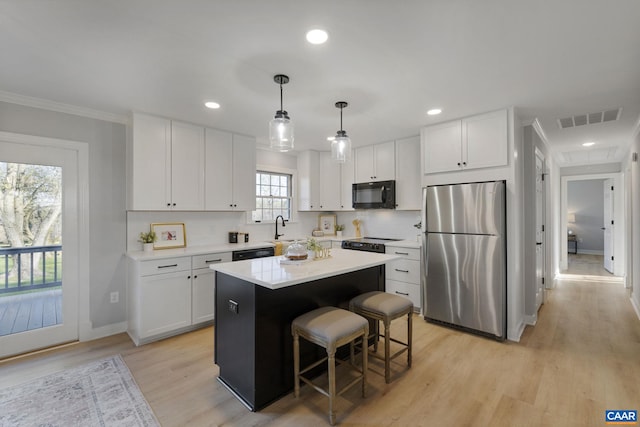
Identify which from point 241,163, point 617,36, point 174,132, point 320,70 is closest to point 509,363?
point 617,36

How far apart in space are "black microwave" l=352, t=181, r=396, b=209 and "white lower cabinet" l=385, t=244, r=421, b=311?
0.69m

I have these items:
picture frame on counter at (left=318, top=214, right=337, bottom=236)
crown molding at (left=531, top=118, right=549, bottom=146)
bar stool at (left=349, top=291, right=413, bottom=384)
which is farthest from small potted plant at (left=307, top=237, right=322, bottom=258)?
crown molding at (left=531, top=118, right=549, bottom=146)

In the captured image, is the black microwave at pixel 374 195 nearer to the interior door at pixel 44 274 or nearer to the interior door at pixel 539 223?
the interior door at pixel 539 223

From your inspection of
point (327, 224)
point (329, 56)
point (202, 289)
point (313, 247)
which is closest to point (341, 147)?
point (329, 56)

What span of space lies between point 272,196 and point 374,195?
167 cm

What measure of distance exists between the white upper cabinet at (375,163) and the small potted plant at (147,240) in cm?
→ 306

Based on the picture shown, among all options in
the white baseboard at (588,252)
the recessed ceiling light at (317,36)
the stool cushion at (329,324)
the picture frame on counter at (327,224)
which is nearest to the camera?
the recessed ceiling light at (317,36)

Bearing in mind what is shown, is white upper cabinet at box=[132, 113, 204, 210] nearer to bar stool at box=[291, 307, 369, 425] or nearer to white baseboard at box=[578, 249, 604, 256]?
bar stool at box=[291, 307, 369, 425]

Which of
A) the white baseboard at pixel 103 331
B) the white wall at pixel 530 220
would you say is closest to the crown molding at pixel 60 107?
the white baseboard at pixel 103 331

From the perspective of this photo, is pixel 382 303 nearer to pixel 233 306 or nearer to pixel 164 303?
pixel 233 306

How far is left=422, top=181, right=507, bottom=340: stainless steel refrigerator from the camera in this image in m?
3.08

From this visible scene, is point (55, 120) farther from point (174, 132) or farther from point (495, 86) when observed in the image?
point (495, 86)

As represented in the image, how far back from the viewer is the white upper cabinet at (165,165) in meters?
3.21

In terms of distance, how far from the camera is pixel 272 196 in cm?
490
